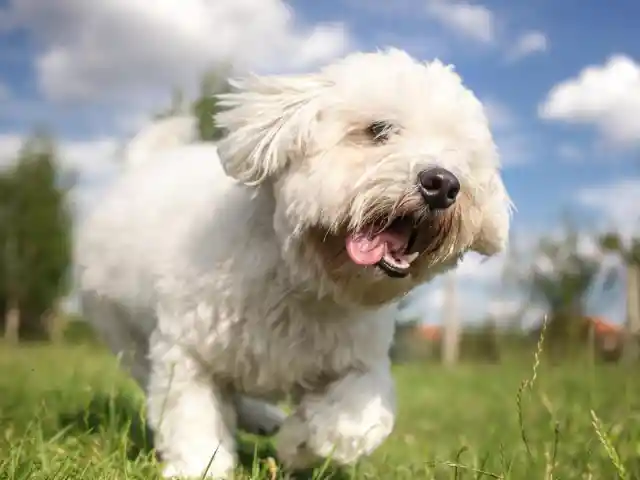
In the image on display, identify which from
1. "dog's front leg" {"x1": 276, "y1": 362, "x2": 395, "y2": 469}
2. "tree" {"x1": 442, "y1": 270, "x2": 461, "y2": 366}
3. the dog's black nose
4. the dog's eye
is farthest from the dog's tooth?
"tree" {"x1": 442, "y1": 270, "x2": 461, "y2": 366}

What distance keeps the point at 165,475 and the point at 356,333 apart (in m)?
0.92

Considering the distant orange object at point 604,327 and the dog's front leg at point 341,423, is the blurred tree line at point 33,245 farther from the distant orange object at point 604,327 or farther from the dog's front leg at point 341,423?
the dog's front leg at point 341,423

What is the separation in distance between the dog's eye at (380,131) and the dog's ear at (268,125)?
227mm

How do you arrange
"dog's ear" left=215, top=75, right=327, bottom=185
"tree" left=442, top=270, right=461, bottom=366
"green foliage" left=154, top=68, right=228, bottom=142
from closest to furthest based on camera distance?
1. "dog's ear" left=215, top=75, right=327, bottom=185
2. "green foliage" left=154, top=68, right=228, bottom=142
3. "tree" left=442, top=270, right=461, bottom=366

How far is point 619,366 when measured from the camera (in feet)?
23.5

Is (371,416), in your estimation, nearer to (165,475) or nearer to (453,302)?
(165,475)

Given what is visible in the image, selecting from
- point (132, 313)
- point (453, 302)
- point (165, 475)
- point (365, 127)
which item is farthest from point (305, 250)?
point (453, 302)

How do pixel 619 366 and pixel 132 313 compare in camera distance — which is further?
pixel 619 366

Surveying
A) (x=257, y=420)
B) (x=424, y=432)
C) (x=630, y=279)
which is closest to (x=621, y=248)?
(x=630, y=279)

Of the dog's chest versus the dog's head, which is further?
the dog's chest

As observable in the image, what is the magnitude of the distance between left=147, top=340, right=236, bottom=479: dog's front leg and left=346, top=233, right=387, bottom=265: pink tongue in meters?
0.89

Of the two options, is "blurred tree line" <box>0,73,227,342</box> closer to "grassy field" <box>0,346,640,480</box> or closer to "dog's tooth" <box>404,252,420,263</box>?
"grassy field" <box>0,346,640,480</box>

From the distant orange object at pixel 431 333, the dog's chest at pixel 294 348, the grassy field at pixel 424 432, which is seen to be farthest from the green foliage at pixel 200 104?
the distant orange object at pixel 431 333

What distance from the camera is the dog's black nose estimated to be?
2824 mm
